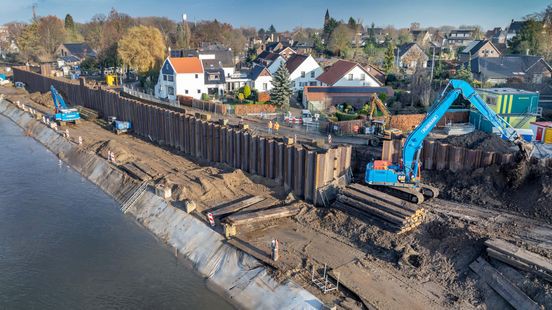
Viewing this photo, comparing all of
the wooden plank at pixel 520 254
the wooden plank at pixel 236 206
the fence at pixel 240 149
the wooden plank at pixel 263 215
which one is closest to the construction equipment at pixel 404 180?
the fence at pixel 240 149

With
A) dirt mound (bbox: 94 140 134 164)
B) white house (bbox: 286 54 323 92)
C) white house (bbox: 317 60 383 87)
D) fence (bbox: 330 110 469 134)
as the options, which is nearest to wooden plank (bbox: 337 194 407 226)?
fence (bbox: 330 110 469 134)

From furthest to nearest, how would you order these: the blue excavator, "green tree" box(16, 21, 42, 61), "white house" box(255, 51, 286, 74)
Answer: "green tree" box(16, 21, 42, 61) < "white house" box(255, 51, 286, 74) < the blue excavator

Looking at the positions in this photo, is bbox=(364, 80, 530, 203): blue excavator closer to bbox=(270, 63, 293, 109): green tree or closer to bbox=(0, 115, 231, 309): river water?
bbox=(0, 115, 231, 309): river water

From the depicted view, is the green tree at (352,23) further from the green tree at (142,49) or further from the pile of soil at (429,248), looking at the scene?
the pile of soil at (429,248)

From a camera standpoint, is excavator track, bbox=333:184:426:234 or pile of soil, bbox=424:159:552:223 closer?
excavator track, bbox=333:184:426:234

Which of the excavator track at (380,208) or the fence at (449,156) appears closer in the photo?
the excavator track at (380,208)

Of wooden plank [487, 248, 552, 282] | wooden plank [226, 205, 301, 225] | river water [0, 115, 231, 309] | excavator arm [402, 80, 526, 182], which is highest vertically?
excavator arm [402, 80, 526, 182]

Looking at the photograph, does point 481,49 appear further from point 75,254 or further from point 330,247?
point 75,254
